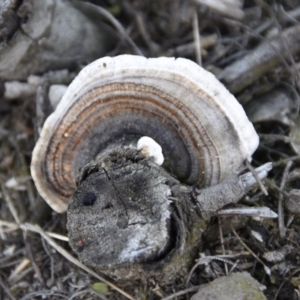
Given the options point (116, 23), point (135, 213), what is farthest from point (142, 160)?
point (116, 23)

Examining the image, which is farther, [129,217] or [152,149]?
[152,149]

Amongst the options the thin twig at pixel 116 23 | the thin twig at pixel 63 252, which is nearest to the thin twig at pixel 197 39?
the thin twig at pixel 116 23

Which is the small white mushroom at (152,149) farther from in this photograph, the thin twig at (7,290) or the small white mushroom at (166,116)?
the thin twig at (7,290)

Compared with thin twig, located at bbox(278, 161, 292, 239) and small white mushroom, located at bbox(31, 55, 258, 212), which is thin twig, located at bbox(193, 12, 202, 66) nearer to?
small white mushroom, located at bbox(31, 55, 258, 212)

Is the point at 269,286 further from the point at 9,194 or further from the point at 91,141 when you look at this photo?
the point at 9,194

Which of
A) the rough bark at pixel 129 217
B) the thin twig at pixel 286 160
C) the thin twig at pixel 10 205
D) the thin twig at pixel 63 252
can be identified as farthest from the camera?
the thin twig at pixel 10 205

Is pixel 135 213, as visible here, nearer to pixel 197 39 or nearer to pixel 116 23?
pixel 197 39

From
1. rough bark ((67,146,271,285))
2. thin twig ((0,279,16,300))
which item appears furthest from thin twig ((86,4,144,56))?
thin twig ((0,279,16,300))

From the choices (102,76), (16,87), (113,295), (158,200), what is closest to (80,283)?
(113,295)
